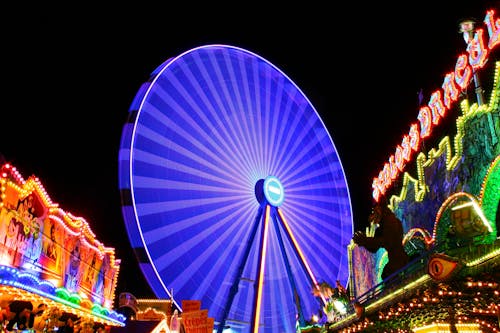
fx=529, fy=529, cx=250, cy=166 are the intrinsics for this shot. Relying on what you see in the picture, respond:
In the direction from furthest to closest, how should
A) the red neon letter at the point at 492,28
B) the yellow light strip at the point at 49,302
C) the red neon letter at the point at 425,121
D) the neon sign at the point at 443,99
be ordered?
the red neon letter at the point at 425,121, the neon sign at the point at 443,99, the red neon letter at the point at 492,28, the yellow light strip at the point at 49,302

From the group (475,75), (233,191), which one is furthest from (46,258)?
→ (233,191)

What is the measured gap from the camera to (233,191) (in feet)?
62.8

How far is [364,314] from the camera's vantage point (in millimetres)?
10633

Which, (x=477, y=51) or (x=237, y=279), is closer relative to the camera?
(x=477, y=51)

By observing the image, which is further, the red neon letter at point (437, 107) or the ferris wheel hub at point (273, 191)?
the ferris wheel hub at point (273, 191)

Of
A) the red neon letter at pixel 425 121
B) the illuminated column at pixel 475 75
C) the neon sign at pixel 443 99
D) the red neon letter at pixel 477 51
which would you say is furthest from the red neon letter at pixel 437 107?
the red neon letter at pixel 477 51

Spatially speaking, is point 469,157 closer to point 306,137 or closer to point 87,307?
point 87,307

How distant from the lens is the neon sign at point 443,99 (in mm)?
9898

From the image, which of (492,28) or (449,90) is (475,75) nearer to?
(492,28)

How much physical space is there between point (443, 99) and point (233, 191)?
359 inches

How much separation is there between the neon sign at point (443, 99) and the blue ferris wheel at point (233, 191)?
5.03 m

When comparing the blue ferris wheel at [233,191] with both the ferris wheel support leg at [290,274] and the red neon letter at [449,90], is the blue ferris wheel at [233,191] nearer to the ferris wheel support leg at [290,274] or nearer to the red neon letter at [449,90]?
the ferris wheel support leg at [290,274]

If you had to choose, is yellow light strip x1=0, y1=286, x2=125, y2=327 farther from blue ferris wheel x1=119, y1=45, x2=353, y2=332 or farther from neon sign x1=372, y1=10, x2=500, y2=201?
neon sign x1=372, y1=10, x2=500, y2=201

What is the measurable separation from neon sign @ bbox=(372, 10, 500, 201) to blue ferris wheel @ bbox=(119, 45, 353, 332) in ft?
16.5
